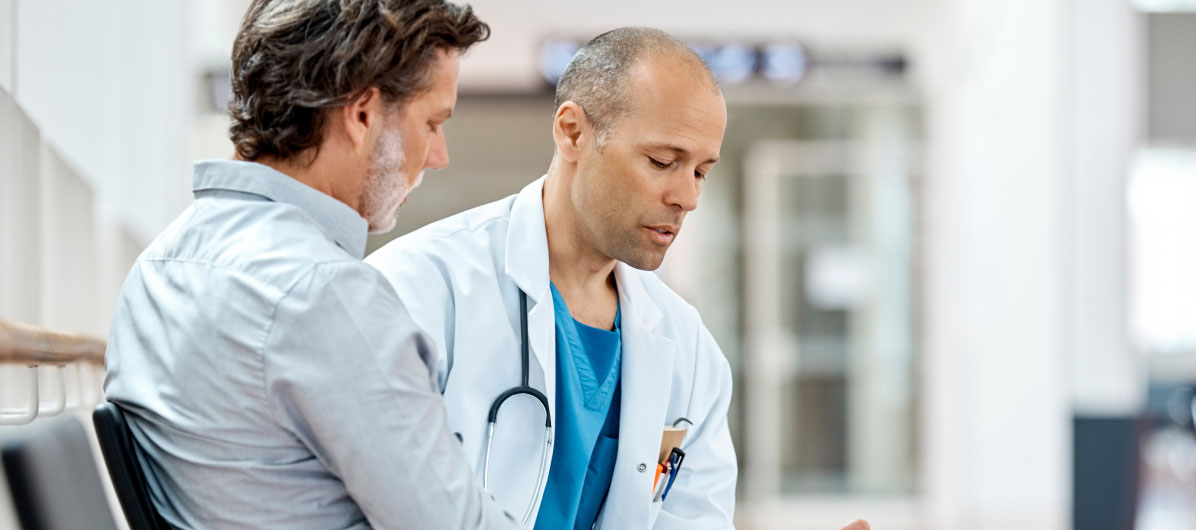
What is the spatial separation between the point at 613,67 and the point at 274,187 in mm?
599

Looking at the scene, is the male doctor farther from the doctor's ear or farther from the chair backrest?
the chair backrest

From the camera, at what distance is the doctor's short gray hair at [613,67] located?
159 centimetres

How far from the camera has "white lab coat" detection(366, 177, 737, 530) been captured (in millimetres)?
1481

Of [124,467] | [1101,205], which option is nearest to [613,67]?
[124,467]

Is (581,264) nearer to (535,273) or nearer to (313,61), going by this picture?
(535,273)

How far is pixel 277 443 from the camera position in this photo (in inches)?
41.9

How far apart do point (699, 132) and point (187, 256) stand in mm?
691

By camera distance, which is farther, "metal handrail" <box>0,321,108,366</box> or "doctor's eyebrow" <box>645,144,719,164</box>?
"doctor's eyebrow" <box>645,144,719,164</box>

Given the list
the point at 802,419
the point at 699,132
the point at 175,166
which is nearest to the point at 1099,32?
the point at 802,419

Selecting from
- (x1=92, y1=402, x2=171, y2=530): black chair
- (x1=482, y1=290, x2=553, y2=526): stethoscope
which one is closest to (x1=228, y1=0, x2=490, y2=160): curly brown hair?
(x1=92, y1=402, x2=171, y2=530): black chair

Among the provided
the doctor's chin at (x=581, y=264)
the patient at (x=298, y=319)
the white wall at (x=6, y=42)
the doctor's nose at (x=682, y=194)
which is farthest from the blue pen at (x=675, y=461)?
the white wall at (x=6, y=42)

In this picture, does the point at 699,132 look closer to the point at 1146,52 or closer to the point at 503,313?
the point at 503,313

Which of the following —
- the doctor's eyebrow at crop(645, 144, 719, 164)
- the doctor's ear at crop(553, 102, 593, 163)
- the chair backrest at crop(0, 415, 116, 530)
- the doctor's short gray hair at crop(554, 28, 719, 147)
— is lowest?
the chair backrest at crop(0, 415, 116, 530)

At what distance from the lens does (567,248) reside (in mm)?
1657
